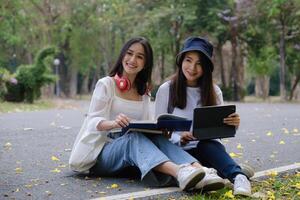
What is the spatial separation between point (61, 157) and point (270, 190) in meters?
2.43

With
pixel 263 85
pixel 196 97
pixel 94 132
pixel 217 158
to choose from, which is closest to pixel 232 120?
Result: pixel 217 158

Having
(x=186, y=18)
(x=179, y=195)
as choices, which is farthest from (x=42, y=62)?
(x=179, y=195)

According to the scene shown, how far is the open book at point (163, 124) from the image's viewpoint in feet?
11.1

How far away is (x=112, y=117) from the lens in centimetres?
382

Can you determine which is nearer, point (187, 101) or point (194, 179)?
point (194, 179)

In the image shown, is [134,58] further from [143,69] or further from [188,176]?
[188,176]

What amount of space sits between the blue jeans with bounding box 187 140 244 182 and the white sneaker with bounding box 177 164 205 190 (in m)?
0.39

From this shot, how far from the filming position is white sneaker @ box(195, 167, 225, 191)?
124 inches

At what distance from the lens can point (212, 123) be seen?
3.54 meters

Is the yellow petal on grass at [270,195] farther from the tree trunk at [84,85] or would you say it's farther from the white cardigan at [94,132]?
the tree trunk at [84,85]

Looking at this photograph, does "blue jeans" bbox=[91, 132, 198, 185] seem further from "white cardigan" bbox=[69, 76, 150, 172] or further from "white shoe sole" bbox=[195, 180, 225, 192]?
"white shoe sole" bbox=[195, 180, 225, 192]

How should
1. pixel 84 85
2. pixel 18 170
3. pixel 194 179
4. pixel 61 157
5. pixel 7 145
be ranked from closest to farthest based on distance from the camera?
1. pixel 194 179
2. pixel 18 170
3. pixel 61 157
4. pixel 7 145
5. pixel 84 85

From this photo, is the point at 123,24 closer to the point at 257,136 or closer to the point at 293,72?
the point at 293,72

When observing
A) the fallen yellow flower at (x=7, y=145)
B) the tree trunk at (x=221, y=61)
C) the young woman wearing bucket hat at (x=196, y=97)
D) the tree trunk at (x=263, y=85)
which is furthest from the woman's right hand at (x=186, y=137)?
the tree trunk at (x=263, y=85)
